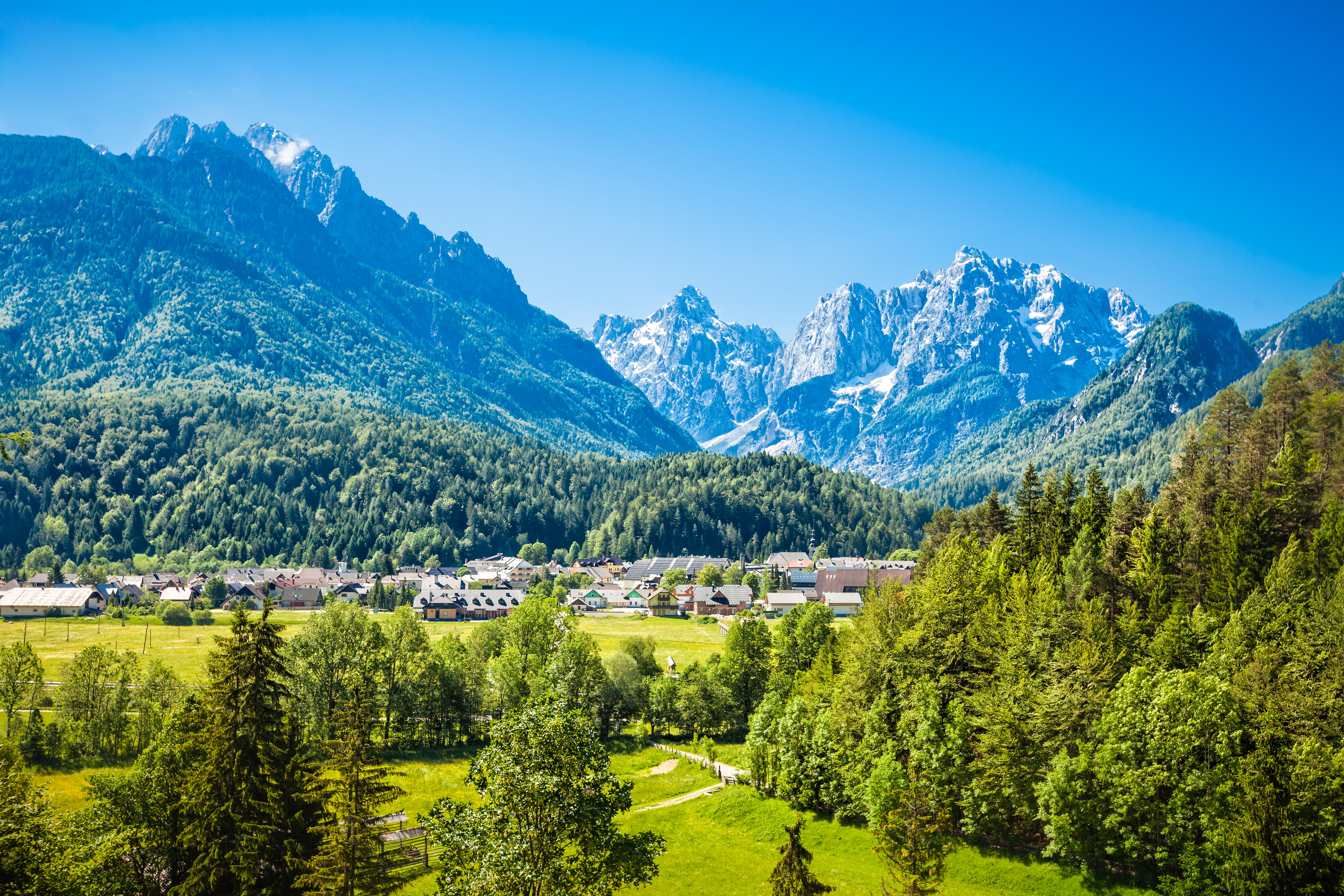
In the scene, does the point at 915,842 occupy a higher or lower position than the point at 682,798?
higher

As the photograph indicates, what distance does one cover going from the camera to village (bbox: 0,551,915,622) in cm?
14325

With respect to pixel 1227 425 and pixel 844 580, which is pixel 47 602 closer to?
pixel 844 580

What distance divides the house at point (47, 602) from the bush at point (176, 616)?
20.7m

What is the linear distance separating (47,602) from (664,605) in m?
108

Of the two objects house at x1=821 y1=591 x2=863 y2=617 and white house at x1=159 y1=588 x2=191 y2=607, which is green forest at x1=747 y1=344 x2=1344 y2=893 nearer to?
house at x1=821 y1=591 x2=863 y2=617

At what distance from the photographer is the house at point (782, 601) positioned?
14712 cm

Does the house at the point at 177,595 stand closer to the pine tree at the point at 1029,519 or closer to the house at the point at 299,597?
the house at the point at 299,597

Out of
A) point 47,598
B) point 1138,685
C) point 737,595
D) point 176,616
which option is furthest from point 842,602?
point 47,598

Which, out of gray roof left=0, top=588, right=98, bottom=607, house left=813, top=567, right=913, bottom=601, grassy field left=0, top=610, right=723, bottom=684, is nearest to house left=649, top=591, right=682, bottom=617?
grassy field left=0, top=610, right=723, bottom=684

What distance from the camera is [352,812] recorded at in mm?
32594

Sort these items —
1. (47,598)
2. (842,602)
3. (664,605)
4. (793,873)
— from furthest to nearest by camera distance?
(664,605) → (842,602) → (47,598) → (793,873)

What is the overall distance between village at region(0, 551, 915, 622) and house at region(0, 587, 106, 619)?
0.52ft

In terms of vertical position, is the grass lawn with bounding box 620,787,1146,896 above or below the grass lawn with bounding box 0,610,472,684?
below

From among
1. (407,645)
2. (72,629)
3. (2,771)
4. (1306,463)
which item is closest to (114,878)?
(2,771)
